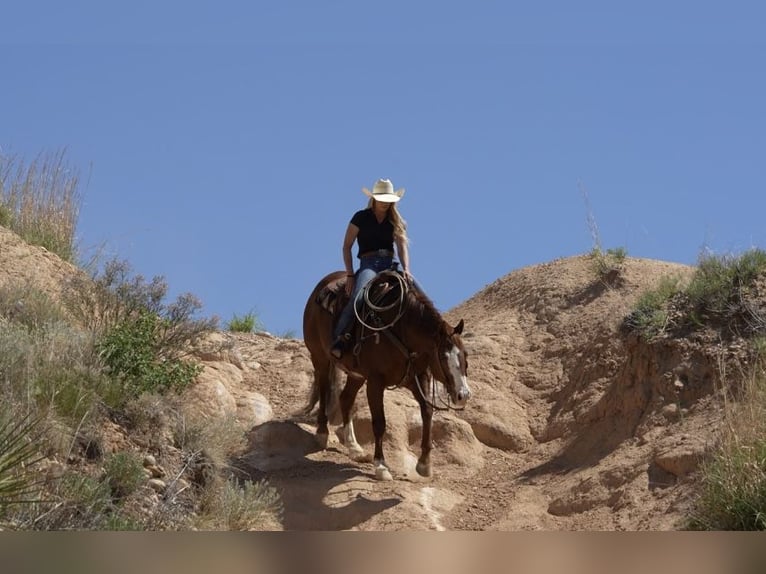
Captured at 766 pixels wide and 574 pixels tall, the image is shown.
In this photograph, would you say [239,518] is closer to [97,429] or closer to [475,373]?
[97,429]

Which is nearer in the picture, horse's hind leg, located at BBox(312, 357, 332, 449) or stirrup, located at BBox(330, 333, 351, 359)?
stirrup, located at BBox(330, 333, 351, 359)

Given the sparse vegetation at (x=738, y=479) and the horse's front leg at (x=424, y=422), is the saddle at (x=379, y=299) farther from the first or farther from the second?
the sparse vegetation at (x=738, y=479)

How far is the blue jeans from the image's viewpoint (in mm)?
12000

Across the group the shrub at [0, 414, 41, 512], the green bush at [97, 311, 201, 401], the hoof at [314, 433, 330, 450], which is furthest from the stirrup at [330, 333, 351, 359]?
the shrub at [0, 414, 41, 512]

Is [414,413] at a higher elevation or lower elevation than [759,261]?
lower

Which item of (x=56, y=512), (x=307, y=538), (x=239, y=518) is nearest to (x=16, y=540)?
(x=307, y=538)

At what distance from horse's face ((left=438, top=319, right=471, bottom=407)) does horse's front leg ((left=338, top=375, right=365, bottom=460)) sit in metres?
1.81

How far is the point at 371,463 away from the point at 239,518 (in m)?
2.82

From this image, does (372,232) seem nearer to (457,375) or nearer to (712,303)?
(457,375)

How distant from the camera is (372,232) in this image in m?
12.3

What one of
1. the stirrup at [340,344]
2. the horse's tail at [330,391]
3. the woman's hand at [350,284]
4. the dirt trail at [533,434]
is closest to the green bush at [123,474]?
the dirt trail at [533,434]

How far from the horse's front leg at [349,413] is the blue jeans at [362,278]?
947mm

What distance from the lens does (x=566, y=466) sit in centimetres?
1273

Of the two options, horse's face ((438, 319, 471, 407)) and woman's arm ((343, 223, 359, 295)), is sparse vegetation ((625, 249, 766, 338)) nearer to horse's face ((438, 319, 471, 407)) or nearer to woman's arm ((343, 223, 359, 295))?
horse's face ((438, 319, 471, 407))
